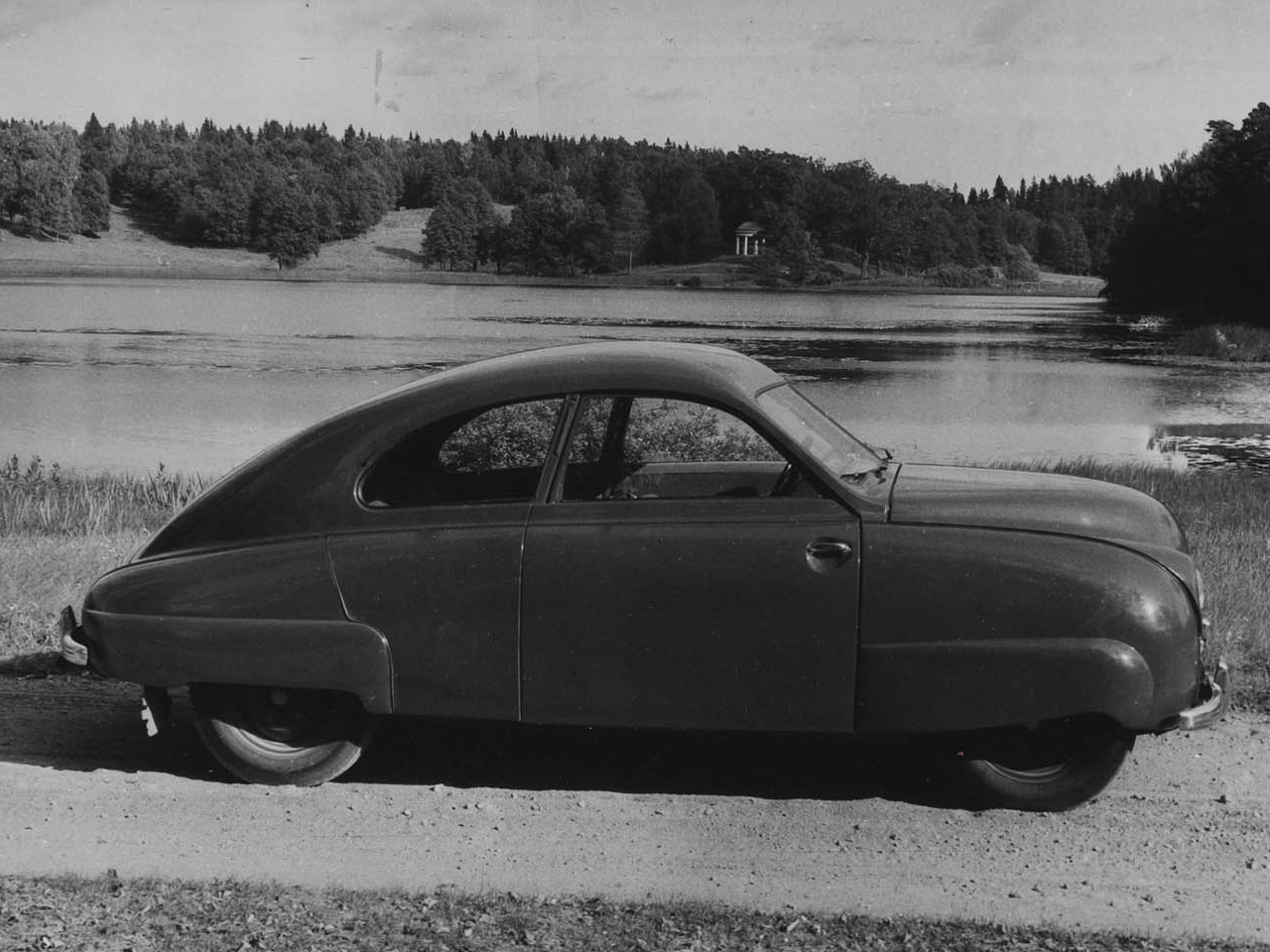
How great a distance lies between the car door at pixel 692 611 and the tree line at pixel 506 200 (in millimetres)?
82524

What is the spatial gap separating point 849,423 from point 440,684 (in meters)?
27.1

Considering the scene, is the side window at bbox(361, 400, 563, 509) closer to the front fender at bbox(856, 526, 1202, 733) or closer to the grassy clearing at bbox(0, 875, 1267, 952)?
the front fender at bbox(856, 526, 1202, 733)

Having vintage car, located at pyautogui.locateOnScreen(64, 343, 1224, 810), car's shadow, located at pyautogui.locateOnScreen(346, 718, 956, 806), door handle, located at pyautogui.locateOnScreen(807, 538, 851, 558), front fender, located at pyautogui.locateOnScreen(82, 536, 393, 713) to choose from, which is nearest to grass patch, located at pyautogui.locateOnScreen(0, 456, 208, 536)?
A: car's shadow, located at pyautogui.locateOnScreen(346, 718, 956, 806)

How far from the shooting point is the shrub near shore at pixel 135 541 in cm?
745

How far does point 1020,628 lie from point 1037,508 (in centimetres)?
45

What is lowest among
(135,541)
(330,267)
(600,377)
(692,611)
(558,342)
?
(558,342)

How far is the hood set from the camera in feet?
15.7

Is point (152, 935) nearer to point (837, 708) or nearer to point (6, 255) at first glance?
point (837, 708)

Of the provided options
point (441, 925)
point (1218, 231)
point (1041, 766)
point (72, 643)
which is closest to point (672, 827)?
point (441, 925)

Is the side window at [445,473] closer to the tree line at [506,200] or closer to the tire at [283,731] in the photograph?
the tire at [283,731]

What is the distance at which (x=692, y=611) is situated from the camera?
15.9ft

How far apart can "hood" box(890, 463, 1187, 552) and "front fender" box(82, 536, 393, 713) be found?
6.41ft

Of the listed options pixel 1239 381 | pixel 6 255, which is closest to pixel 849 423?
pixel 1239 381

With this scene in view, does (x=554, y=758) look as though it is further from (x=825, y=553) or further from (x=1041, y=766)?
(x=1041, y=766)
